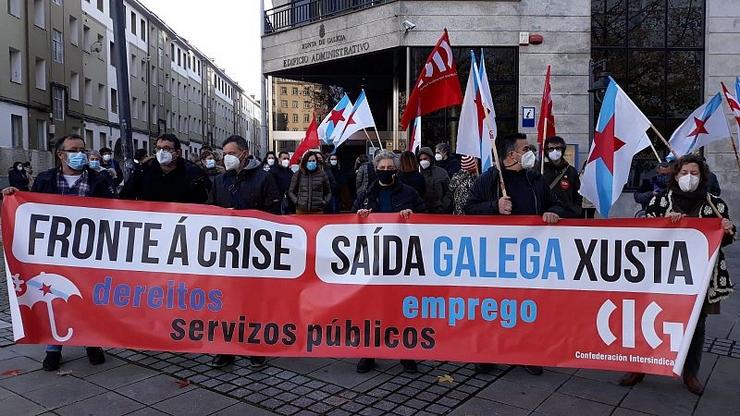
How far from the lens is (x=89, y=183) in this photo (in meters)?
5.43

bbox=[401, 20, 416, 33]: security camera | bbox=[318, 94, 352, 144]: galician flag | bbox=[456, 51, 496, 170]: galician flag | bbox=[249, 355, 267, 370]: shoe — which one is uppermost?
bbox=[401, 20, 416, 33]: security camera

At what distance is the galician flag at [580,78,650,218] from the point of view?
590 cm

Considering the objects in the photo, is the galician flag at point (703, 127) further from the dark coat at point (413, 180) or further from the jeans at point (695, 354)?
the jeans at point (695, 354)

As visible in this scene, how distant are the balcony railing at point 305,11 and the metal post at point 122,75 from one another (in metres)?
7.99

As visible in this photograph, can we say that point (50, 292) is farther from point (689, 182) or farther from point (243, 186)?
point (689, 182)

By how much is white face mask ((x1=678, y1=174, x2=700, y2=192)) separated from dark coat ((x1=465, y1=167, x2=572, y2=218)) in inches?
37.0

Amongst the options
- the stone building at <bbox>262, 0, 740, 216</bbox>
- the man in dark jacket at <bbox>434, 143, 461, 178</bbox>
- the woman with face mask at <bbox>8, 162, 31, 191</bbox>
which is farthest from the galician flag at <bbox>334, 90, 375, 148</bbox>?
the woman with face mask at <bbox>8, 162, 31, 191</bbox>

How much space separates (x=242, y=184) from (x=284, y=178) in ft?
20.1

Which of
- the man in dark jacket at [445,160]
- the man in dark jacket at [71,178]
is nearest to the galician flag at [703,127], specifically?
the man in dark jacket at [445,160]

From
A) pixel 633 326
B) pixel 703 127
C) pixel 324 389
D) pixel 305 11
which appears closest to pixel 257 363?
pixel 324 389

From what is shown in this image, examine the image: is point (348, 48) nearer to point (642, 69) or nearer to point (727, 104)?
point (642, 69)

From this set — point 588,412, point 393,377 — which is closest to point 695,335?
point 588,412

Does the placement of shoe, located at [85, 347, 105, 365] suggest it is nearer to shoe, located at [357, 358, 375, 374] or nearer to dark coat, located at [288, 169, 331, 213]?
shoe, located at [357, 358, 375, 374]

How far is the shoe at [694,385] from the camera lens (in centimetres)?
457
